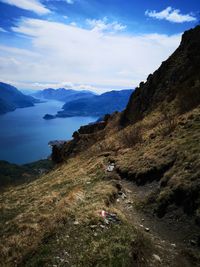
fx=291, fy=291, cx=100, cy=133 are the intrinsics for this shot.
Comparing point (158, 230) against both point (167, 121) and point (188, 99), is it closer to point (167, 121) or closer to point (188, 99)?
point (167, 121)

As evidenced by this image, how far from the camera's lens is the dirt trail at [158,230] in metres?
12.2

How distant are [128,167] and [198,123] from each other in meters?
7.39

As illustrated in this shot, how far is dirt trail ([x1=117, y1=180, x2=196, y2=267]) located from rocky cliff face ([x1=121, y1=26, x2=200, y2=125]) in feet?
78.3

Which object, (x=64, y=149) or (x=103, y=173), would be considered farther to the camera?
(x=64, y=149)

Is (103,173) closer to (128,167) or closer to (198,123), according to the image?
(128,167)

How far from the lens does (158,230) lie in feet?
49.1

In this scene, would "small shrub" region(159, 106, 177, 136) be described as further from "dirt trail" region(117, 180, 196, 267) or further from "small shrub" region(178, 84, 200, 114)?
"dirt trail" region(117, 180, 196, 267)

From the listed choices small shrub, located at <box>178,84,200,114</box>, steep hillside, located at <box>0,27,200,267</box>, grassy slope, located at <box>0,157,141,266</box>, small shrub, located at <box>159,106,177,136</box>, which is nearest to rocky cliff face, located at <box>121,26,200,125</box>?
small shrub, located at <box>178,84,200,114</box>

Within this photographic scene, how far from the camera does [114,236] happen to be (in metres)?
13.5

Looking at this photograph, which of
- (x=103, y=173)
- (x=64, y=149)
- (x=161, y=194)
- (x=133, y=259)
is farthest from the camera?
(x=64, y=149)

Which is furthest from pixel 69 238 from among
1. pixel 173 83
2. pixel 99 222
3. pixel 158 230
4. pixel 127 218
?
pixel 173 83

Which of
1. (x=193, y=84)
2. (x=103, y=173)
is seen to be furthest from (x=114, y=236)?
(x=193, y=84)

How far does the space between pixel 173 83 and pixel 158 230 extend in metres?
45.2

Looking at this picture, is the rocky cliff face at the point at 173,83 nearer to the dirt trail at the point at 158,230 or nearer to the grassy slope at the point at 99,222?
the grassy slope at the point at 99,222
